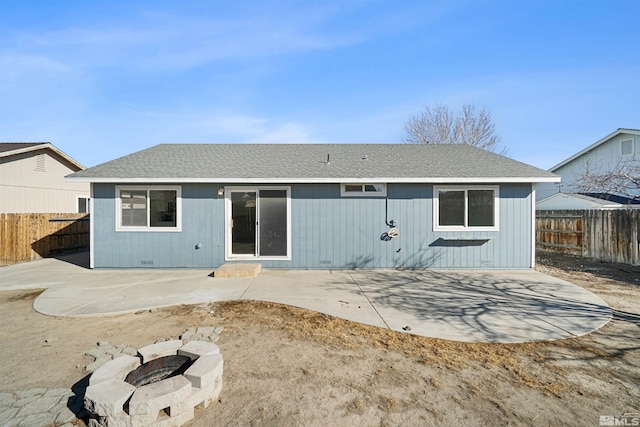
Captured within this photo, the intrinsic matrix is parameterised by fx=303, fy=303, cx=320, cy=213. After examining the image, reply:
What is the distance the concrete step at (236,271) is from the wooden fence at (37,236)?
752cm

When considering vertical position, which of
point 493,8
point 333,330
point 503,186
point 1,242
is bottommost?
point 333,330

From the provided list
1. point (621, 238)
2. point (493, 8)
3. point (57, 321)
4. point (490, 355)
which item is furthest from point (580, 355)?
point (493, 8)

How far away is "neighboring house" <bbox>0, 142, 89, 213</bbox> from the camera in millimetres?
11594

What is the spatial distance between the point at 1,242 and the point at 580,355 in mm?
14125

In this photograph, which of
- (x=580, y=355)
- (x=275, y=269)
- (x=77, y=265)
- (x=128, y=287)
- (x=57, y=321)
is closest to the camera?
(x=580, y=355)

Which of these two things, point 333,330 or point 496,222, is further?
point 496,222

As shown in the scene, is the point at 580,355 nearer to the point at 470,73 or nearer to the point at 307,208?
the point at 307,208

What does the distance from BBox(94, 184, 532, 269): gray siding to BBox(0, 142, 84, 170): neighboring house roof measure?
21.8ft

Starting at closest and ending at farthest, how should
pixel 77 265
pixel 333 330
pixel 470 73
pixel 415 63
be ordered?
1. pixel 333 330
2. pixel 77 265
3. pixel 415 63
4. pixel 470 73

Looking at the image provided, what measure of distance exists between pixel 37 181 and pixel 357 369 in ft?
52.4

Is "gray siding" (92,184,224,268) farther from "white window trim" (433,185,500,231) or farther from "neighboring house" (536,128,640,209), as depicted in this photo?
"neighboring house" (536,128,640,209)

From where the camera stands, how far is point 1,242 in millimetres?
9367

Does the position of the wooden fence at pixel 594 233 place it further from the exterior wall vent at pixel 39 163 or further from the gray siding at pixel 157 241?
the exterior wall vent at pixel 39 163

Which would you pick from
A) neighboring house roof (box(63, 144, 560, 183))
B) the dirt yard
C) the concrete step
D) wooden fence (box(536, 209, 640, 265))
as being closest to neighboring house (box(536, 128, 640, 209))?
wooden fence (box(536, 209, 640, 265))
